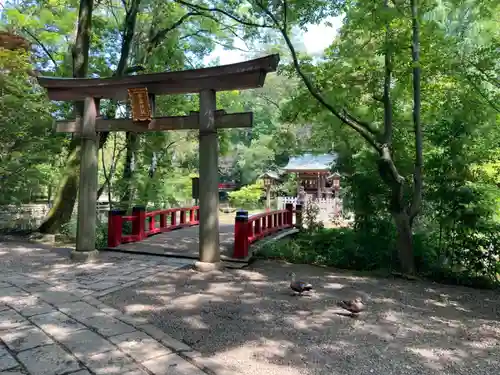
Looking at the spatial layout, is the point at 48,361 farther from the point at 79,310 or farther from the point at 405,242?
the point at 405,242

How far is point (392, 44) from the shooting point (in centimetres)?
597

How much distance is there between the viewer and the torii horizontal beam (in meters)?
6.01

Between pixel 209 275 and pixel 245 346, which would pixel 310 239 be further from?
pixel 245 346

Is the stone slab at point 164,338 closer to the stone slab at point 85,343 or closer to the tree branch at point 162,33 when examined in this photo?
the stone slab at point 85,343

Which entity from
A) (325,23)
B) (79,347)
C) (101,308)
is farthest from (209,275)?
(325,23)

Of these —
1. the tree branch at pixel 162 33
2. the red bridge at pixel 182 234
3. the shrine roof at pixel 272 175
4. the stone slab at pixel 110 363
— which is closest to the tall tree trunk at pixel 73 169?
the red bridge at pixel 182 234

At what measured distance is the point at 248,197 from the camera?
24859mm

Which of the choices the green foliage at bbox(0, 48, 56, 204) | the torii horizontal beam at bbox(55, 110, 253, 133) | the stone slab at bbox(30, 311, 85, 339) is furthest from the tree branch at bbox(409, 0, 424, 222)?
the green foliage at bbox(0, 48, 56, 204)

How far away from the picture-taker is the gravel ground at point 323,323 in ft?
9.88

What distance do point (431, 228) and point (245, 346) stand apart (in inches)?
214

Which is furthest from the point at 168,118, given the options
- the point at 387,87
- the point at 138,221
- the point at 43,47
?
the point at 43,47

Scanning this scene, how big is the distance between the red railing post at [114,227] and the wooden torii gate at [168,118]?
0.94 meters

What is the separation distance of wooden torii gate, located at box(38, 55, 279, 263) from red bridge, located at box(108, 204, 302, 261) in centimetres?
80

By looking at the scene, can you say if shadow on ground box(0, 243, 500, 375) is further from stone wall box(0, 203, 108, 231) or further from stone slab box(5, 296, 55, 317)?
stone wall box(0, 203, 108, 231)
